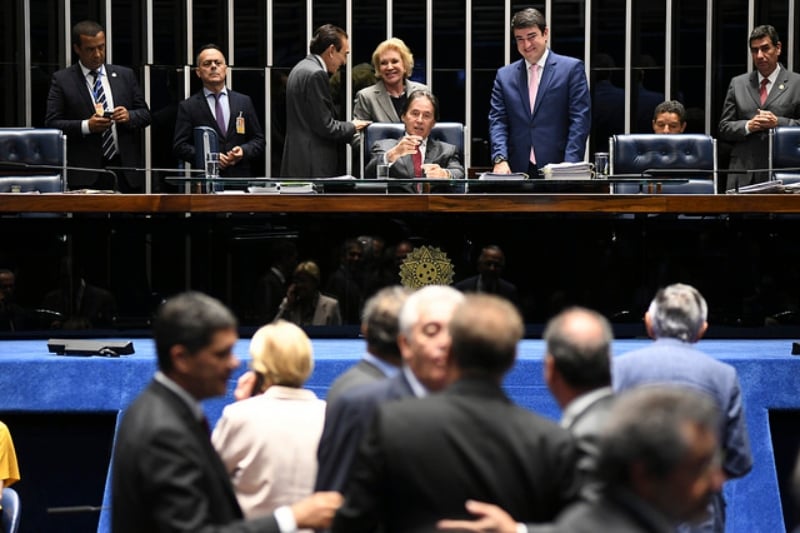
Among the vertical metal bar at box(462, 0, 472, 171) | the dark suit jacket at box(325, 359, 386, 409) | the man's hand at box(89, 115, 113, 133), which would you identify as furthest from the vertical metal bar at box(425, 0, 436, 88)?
the dark suit jacket at box(325, 359, 386, 409)

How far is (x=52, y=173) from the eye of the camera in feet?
26.0

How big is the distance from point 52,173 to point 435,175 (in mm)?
2124

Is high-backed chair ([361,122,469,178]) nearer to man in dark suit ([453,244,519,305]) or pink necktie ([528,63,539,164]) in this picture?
pink necktie ([528,63,539,164])

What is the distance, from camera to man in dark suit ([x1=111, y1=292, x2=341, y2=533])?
3119 mm

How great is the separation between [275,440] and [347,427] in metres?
0.45

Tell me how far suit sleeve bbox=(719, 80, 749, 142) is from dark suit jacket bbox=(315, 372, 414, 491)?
17.9 ft

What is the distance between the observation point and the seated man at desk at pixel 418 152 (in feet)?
23.7

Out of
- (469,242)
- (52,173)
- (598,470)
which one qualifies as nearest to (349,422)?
(598,470)

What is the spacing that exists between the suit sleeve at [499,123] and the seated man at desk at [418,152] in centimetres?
41

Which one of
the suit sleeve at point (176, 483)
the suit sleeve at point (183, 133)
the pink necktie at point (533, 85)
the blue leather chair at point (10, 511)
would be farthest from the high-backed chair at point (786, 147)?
the suit sleeve at point (176, 483)

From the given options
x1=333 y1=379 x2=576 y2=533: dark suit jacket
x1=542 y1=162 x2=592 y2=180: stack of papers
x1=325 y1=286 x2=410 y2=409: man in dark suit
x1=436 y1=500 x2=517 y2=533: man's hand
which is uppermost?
x1=542 y1=162 x2=592 y2=180: stack of papers

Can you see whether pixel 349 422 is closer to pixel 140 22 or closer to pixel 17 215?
pixel 17 215

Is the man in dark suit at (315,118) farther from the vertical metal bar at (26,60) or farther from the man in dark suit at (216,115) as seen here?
the vertical metal bar at (26,60)

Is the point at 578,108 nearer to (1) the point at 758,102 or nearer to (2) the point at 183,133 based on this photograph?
(1) the point at 758,102
